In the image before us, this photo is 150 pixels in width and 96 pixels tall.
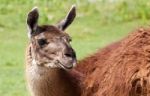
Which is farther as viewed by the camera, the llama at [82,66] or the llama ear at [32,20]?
the llama ear at [32,20]

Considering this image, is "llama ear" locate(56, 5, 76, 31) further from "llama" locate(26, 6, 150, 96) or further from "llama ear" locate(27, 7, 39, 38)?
"llama ear" locate(27, 7, 39, 38)

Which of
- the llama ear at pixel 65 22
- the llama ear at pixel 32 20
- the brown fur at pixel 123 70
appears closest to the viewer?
the brown fur at pixel 123 70

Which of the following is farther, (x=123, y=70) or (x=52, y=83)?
(x=52, y=83)

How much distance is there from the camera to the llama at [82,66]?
5512 mm

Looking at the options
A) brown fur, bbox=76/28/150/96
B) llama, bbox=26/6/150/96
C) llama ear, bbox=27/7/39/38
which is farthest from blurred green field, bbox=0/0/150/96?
brown fur, bbox=76/28/150/96

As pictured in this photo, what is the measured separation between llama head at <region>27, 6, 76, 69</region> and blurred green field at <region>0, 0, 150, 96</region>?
5767mm

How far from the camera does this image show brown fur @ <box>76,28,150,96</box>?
5.44m

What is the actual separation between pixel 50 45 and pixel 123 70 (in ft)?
3.13

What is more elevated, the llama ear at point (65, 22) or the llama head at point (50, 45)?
the llama ear at point (65, 22)

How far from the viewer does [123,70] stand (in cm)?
559

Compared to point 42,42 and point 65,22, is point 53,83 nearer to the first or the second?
point 42,42

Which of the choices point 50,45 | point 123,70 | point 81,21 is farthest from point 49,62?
point 81,21

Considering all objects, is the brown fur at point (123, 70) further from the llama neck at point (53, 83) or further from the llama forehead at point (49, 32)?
the llama forehead at point (49, 32)

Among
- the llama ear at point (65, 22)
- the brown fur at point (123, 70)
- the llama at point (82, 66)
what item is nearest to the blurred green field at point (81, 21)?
the llama ear at point (65, 22)
